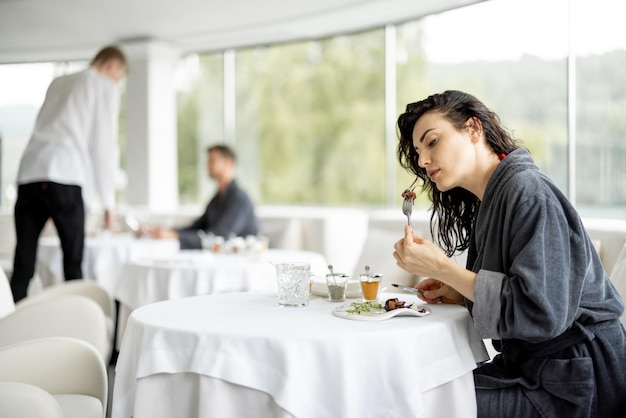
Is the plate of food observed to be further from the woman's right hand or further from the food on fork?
the food on fork

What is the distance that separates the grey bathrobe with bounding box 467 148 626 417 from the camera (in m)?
1.60

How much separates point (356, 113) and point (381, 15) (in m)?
12.0

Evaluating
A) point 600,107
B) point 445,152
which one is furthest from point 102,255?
point 600,107

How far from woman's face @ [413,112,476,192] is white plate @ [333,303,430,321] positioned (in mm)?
329

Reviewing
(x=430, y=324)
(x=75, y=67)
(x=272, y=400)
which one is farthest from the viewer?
(x=75, y=67)

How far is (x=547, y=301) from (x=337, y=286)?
0.68 metres

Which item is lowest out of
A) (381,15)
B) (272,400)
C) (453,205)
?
(272,400)

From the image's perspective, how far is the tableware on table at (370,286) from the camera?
2.04 m

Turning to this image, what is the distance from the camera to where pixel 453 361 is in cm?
172

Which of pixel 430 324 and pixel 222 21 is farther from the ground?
pixel 222 21

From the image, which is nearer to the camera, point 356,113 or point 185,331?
point 185,331

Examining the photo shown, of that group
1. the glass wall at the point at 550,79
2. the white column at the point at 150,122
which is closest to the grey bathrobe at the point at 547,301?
the glass wall at the point at 550,79

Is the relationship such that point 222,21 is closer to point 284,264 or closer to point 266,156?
point 284,264

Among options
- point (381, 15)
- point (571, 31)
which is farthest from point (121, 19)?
point (571, 31)
